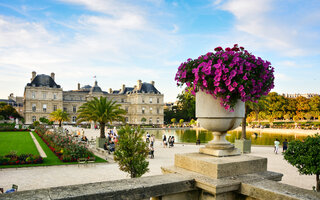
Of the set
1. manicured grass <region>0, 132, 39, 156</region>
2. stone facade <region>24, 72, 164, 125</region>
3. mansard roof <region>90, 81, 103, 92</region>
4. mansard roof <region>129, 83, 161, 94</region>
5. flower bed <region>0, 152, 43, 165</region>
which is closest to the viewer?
flower bed <region>0, 152, 43, 165</region>

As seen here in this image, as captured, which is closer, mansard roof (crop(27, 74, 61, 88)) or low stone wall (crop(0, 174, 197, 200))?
low stone wall (crop(0, 174, 197, 200))

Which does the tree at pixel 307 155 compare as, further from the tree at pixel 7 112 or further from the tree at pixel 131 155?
the tree at pixel 7 112

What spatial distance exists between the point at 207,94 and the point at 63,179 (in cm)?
888

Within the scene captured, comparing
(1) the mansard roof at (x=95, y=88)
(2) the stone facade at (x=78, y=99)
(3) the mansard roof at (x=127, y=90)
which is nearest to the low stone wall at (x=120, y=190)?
(2) the stone facade at (x=78, y=99)

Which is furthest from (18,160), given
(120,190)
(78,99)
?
(78,99)

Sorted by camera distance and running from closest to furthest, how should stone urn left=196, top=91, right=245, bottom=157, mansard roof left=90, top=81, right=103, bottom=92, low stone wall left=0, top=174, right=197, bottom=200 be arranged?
low stone wall left=0, top=174, right=197, bottom=200, stone urn left=196, top=91, right=245, bottom=157, mansard roof left=90, top=81, right=103, bottom=92

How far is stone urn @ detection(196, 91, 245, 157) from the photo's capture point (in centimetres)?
277

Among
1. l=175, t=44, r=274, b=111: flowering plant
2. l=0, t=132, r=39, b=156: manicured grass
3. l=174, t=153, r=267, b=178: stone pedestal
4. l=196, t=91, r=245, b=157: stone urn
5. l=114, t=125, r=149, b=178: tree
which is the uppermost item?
l=175, t=44, r=274, b=111: flowering plant

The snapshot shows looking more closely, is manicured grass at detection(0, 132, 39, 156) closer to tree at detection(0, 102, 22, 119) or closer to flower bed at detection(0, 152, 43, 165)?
flower bed at detection(0, 152, 43, 165)

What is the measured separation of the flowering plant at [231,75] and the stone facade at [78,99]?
2437 inches

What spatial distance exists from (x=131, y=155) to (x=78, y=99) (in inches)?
2580

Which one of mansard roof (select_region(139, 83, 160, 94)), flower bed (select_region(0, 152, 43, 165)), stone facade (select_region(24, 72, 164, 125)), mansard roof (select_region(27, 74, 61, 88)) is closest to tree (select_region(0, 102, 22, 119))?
stone facade (select_region(24, 72, 164, 125))

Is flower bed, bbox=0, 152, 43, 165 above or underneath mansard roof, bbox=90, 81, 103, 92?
underneath

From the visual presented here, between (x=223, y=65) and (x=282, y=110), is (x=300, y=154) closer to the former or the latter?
(x=223, y=65)
